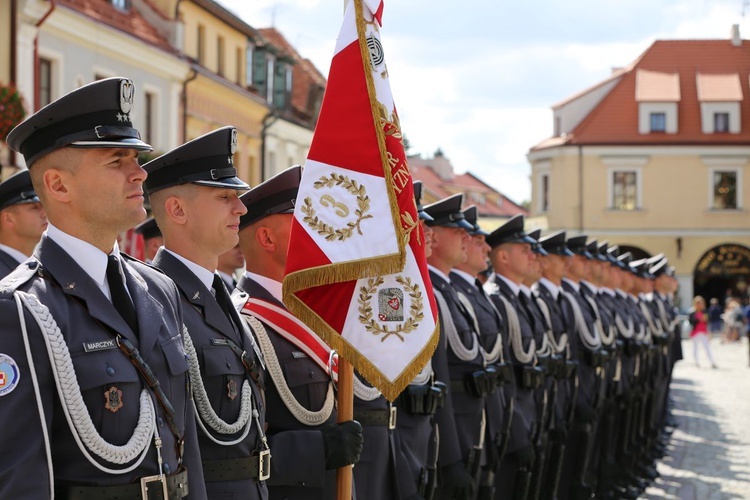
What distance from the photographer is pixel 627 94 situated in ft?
Result: 167

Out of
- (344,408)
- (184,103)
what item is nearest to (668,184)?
(184,103)

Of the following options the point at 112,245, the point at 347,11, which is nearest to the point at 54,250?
the point at 112,245

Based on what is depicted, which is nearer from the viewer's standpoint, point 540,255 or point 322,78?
point 540,255

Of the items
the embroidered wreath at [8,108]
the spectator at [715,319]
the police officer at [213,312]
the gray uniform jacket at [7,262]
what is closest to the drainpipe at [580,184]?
the spectator at [715,319]

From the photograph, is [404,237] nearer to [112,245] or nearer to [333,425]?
[333,425]

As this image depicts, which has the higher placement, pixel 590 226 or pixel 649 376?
pixel 590 226

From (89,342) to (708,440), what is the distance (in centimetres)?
1374

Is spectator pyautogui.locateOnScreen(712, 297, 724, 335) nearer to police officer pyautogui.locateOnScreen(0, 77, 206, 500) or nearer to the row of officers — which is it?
the row of officers

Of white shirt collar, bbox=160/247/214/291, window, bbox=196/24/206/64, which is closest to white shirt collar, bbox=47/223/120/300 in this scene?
white shirt collar, bbox=160/247/214/291

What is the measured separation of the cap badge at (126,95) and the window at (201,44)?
24.9 metres

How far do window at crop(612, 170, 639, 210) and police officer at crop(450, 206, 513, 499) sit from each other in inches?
1632

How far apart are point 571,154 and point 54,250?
46.6m

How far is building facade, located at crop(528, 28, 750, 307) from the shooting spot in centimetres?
4844

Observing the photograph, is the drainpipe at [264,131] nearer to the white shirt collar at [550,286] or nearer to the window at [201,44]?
the window at [201,44]
